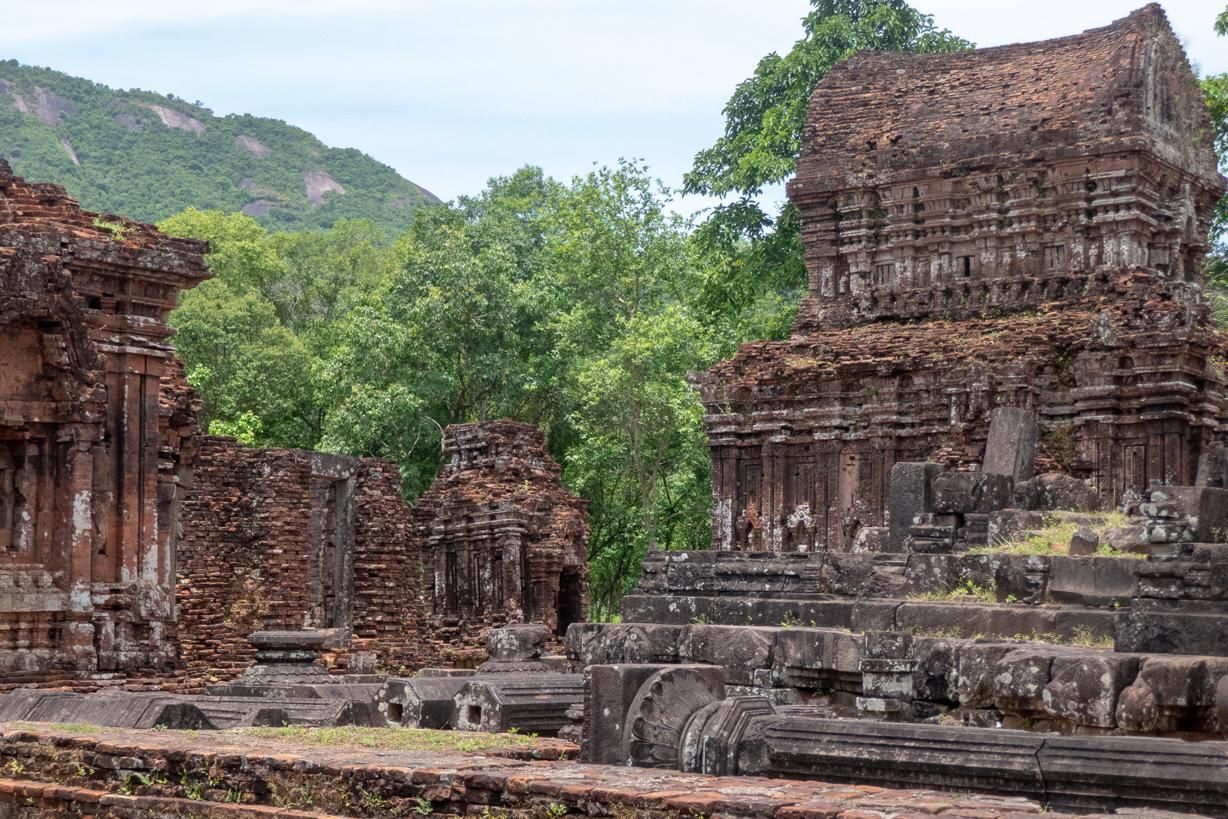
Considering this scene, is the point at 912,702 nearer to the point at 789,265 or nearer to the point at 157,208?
the point at 789,265

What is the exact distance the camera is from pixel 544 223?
1692 inches

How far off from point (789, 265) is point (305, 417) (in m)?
12.2

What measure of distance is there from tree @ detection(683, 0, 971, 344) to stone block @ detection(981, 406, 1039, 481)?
14807mm

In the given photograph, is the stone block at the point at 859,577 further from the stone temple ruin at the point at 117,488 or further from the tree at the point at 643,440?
the tree at the point at 643,440

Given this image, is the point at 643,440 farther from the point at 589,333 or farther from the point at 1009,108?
the point at 1009,108

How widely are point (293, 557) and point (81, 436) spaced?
7.24m

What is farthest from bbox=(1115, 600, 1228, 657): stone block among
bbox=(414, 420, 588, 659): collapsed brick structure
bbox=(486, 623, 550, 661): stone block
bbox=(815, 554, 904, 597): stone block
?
bbox=(414, 420, 588, 659): collapsed brick structure

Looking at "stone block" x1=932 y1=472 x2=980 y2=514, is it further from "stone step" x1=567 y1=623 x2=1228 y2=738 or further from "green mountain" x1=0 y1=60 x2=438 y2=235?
"green mountain" x1=0 y1=60 x2=438 y2=235

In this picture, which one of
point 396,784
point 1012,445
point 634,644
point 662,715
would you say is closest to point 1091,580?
point 634,644

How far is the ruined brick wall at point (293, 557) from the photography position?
22797mm

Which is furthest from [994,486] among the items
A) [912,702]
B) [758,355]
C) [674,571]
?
[758,355]

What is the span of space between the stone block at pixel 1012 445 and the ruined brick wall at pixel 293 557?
8.03 m

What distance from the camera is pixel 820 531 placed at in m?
25.1

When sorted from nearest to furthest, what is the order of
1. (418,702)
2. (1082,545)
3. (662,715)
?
(662,715) < (1082,545) < (418,702)
